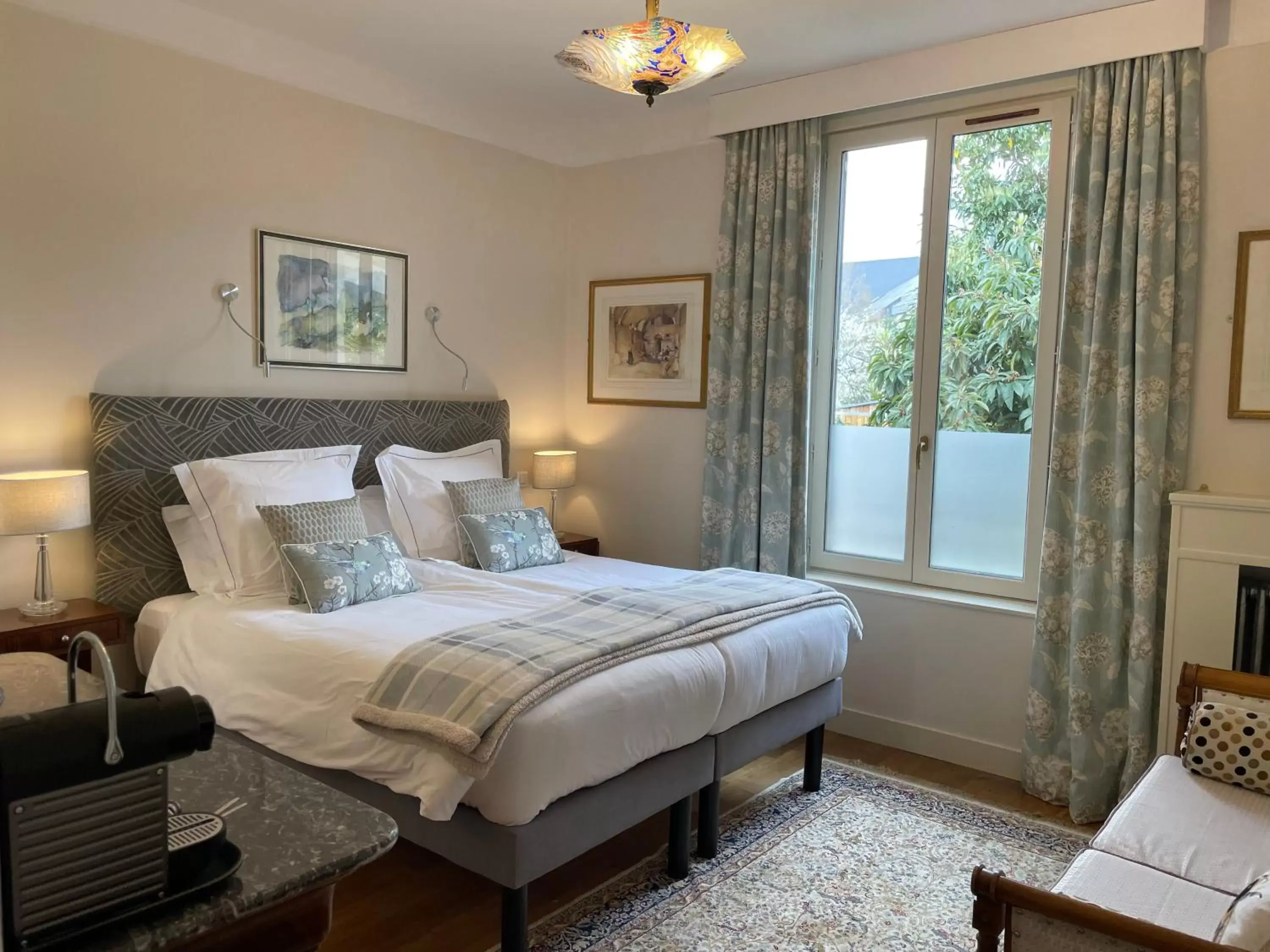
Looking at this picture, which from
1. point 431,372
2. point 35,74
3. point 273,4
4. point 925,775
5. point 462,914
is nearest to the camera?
point 462,914

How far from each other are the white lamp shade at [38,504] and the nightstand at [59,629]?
0.28m

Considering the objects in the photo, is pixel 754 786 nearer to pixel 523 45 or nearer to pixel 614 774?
pixel 614 774

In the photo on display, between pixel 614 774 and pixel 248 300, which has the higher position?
pixel 248 300

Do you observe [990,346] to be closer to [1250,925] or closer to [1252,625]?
[1252,625]

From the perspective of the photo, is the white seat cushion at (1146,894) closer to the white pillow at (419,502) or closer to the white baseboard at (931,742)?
the white baseboard at (931,742)

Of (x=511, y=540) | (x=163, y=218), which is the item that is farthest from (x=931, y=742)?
(x=163, y=218)

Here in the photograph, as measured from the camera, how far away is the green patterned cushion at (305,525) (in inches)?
122

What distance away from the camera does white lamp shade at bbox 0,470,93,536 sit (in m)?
2.78

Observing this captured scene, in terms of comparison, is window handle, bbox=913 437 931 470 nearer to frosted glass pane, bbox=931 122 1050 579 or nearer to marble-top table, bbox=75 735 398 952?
frosted glass pane, bbox=931 122 1050 579

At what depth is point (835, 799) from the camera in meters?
3.35

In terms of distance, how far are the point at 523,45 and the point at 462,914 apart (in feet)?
10.6

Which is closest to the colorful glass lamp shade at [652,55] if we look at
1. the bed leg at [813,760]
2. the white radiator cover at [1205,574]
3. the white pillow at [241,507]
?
the white pillow at [241,507]

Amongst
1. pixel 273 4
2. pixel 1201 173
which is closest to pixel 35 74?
pixel 273 4

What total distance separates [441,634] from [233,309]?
1812 millimetres
